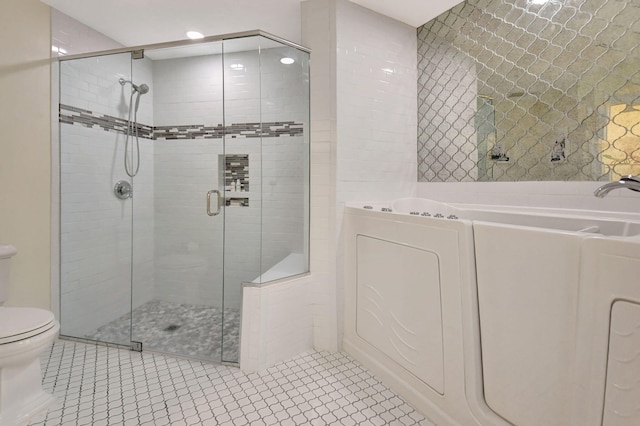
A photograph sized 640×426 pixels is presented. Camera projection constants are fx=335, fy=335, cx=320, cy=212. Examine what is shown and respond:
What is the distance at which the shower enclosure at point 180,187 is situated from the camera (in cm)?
219

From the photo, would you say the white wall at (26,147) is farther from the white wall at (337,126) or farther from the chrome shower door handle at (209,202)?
the white wall at (337,126)

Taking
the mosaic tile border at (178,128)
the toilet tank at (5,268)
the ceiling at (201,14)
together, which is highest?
the ceiling at (201,14)

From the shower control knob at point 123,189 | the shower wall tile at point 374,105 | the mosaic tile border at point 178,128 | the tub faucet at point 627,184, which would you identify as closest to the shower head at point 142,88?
the mosaic tile border at point 178,128

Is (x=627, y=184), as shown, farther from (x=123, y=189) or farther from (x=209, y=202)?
(x=123, y=189)

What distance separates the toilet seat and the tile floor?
0.40 metres

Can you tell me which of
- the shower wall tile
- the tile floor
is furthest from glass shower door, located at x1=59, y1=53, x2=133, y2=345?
the shower wall tile

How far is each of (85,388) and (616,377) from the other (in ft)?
7.42

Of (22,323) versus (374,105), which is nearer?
(22,323)

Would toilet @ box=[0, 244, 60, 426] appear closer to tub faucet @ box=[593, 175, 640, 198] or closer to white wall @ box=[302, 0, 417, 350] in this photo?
white wall @ box=[302, 0, 417, 350]

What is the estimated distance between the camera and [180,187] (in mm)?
2441

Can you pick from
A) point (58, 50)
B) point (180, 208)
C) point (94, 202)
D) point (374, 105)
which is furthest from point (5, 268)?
point (374, 105)

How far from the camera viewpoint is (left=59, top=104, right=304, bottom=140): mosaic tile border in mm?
2225

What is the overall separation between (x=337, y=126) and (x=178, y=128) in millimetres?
1198

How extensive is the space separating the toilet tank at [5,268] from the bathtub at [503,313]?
204 centimetres
